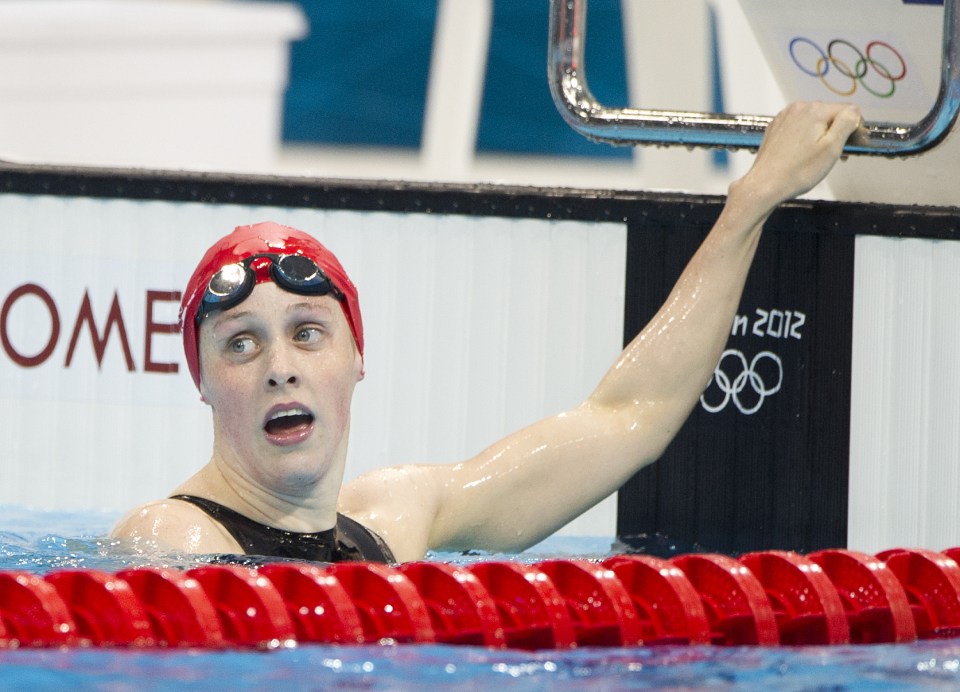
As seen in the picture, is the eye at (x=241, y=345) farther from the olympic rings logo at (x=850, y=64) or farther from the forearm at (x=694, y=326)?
Answer: the olympic rings logo at (x=850, y=64)

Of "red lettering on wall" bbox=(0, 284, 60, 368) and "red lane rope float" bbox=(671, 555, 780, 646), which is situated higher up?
"red lettering on wall" bbox=(0, 284, 60, 368)

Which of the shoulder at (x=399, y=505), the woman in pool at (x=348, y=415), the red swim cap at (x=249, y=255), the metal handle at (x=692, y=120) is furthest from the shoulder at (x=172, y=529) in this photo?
the metal handle at (x=692, y=120)

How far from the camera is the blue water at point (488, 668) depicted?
1778 millimetres

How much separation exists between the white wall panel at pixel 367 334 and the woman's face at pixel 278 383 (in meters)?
1.89

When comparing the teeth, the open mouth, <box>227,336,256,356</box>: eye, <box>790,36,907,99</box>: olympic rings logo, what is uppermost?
<box>790,36,907,99</box>: olympic rings logo

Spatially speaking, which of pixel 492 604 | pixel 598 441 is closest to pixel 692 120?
pixel 598 441

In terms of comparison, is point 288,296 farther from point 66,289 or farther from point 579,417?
point 66,289

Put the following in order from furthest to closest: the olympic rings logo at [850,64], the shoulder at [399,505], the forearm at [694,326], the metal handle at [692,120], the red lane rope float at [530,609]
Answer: the olympic rings logo at [850,64]
the metal handle at [692,120]
the forearm at [694,326]
the shoulder at [399,505]
the red lane rope float at [530,609]

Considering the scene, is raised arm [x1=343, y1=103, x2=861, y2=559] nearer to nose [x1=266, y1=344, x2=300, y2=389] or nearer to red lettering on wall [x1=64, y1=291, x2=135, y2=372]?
nose [x1=266, y1=344, x2=300, y2=389]

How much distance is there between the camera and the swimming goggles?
237 cm

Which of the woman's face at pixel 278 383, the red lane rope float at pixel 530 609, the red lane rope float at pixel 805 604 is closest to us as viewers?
the red lane rope float at pixel 530 609

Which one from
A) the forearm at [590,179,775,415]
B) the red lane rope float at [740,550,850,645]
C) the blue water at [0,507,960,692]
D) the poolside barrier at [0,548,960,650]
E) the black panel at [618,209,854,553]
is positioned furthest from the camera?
the black panel at [618,209,854,553]

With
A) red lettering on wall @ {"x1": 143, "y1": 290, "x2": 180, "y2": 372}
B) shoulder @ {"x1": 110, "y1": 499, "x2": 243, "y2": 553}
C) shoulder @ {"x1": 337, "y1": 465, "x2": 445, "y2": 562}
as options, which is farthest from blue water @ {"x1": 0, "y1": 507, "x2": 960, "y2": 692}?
red lettering on wall @ {"x1": 143, "y1": 290, "x2": 180, "y2": 372}

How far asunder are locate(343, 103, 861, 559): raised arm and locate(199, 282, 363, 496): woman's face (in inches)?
14.2
